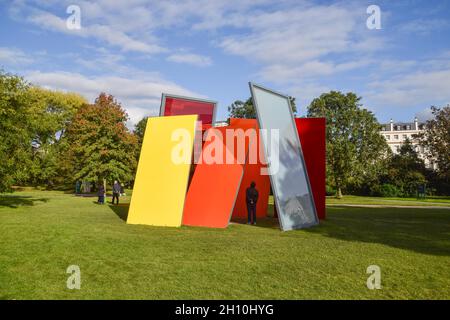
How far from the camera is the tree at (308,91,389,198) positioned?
4222cm

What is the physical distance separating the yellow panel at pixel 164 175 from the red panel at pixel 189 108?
2.40 metres

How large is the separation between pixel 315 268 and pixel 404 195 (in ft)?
163

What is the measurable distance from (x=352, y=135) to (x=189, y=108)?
29.6 m

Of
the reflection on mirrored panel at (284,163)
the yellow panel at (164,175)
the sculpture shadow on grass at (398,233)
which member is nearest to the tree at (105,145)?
the yellow panel at (164,175)

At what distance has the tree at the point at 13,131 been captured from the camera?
20281mm

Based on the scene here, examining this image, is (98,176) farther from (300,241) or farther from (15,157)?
(300,241)

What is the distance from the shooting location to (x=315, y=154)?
56.1 ft

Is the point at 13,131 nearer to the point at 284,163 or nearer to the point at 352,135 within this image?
the point at 284,163

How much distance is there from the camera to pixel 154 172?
1511 cm

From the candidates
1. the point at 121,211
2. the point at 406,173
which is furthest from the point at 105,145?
the point at 406,173

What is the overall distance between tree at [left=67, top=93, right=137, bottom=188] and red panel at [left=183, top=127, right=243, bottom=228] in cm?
2514

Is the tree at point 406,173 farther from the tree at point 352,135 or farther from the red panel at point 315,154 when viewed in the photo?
the red panel at point 315,154

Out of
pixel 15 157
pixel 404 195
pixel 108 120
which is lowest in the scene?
pixel 404 195

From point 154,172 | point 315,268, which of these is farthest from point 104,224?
point 315,268
